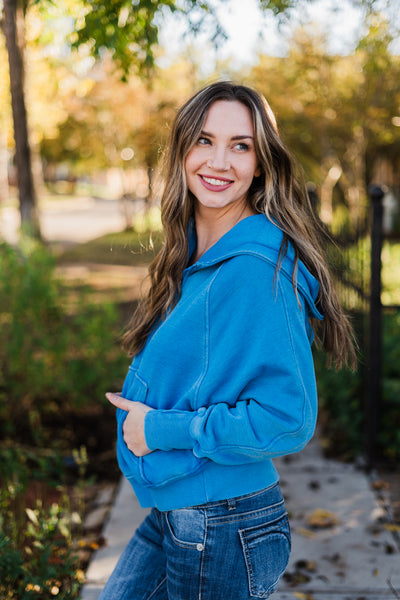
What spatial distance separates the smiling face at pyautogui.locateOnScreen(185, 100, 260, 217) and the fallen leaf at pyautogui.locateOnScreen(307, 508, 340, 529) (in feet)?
8.01

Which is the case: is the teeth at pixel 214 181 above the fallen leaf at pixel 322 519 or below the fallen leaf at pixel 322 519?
above

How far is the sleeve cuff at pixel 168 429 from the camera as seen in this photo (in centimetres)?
157

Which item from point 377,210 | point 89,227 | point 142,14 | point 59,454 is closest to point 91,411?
point 59,454

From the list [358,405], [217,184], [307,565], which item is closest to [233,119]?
[217,184]

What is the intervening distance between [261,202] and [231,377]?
0.55 metres

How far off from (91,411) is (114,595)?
134 inches

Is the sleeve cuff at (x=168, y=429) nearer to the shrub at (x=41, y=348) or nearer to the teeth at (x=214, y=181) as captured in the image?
the teeth at (x=214, y=181)

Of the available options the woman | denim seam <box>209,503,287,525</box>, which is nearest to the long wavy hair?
the woman

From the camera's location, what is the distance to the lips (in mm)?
1776

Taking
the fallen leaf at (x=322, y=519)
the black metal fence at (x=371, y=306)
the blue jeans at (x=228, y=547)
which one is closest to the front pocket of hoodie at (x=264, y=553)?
the blue jeans at (x=228, y=547)

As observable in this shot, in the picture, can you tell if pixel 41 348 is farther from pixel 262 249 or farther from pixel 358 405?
pixel 262 249

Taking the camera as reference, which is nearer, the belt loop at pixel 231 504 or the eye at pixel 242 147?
the belt loop at pixel 231 504

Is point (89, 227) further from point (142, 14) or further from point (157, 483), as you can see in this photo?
point (157, 483)

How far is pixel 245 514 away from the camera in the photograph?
1611mm
